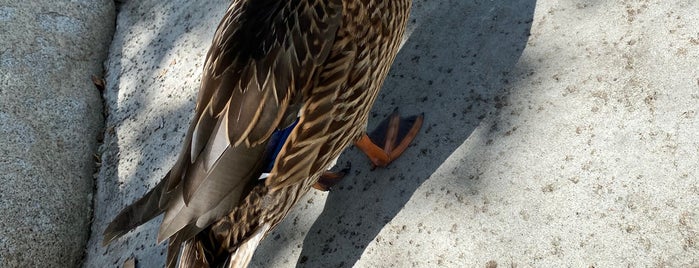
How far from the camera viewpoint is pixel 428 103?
2977 millimetres

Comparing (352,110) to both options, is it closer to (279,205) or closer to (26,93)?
(279,205)

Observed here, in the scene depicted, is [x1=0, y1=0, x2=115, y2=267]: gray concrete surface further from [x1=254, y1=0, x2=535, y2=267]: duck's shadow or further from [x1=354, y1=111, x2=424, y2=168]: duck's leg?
[x1=354, y1=111, x2=424, y2=168]: duck's leg

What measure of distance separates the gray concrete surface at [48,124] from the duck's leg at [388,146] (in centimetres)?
153

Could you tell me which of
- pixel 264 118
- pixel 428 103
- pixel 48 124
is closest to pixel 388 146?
pixel 428 103

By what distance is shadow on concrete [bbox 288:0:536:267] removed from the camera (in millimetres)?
2748

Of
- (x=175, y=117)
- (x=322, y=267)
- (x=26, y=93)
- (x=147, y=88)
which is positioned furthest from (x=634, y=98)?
(x=26, y=93)

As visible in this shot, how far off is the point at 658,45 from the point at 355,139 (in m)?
1.24

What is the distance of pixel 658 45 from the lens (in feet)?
8.50

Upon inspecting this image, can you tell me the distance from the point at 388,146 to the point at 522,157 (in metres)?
0.60

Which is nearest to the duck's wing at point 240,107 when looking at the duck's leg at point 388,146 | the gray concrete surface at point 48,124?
the duck's leg at point 388,146

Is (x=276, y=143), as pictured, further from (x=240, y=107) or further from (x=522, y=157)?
(x=522, y=157)

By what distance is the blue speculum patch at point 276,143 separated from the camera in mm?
2375

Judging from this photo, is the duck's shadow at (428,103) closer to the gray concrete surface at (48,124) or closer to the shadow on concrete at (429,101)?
the shadow on concrete at (429,101)

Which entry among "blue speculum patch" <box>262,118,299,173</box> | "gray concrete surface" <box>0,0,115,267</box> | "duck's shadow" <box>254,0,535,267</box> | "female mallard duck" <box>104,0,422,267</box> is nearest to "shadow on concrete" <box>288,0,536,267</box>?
"duck's shadow" <box>254,0,535,267</box>
